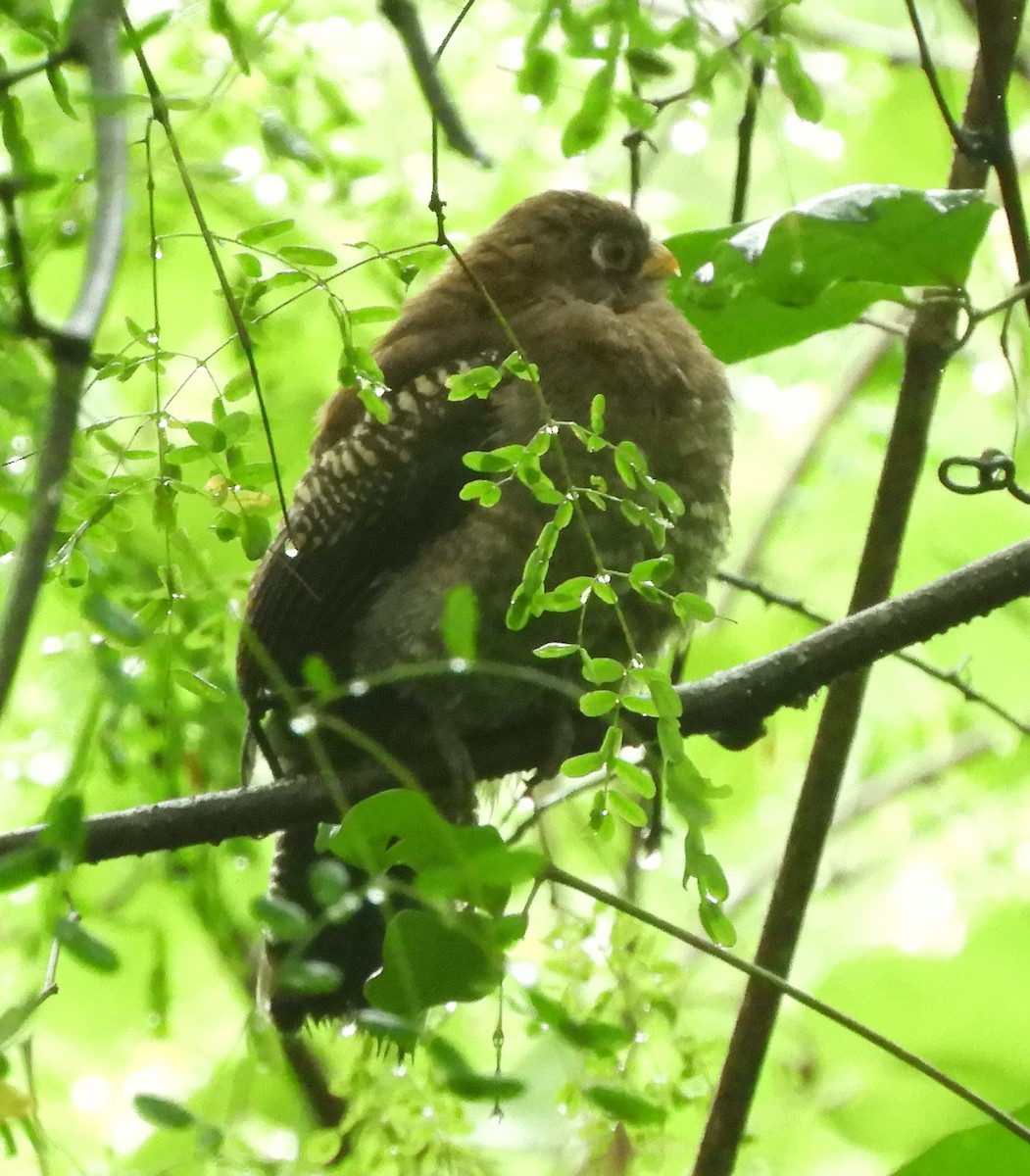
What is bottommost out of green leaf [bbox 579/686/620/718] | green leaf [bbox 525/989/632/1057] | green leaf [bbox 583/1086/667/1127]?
green leaf [bbox 583/1086/667/1127]

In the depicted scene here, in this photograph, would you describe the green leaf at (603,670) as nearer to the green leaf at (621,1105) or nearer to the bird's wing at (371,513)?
the green leaf at (621,1105)

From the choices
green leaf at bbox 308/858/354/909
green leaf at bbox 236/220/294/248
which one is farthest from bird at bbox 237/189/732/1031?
green leaf at bbox 308/858/354/909

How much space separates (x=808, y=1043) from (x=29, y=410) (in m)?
1.47

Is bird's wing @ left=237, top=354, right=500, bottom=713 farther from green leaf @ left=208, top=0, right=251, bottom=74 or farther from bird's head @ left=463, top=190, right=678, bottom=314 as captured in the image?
green leaf @ left=208, top=0, right=251, bottom=74

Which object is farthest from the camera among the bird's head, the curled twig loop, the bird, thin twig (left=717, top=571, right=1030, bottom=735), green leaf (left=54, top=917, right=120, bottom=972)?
the bird's head

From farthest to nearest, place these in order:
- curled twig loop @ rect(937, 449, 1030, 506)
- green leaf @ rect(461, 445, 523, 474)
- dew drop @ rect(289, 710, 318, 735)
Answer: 1. curled twig loop @ rect(937, 449, 1030, 506)
2. green leaf @ rect(461, 445, 523, 474)
3. dew drop @ rect(289, 710, 318, 735)

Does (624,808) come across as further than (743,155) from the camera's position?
No

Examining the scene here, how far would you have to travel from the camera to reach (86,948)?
0.86 m

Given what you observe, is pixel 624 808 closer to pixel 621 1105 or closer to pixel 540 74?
pixel 621 1105

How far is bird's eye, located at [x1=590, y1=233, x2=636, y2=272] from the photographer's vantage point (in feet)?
8.17

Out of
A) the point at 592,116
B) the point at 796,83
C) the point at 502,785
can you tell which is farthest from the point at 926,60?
the point at 502,785

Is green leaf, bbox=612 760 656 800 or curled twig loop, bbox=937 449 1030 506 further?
curled twig loop, bbox=937 449 1030 506

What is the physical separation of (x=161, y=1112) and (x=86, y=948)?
97mm

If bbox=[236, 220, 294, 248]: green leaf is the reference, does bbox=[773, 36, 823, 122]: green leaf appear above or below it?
above
